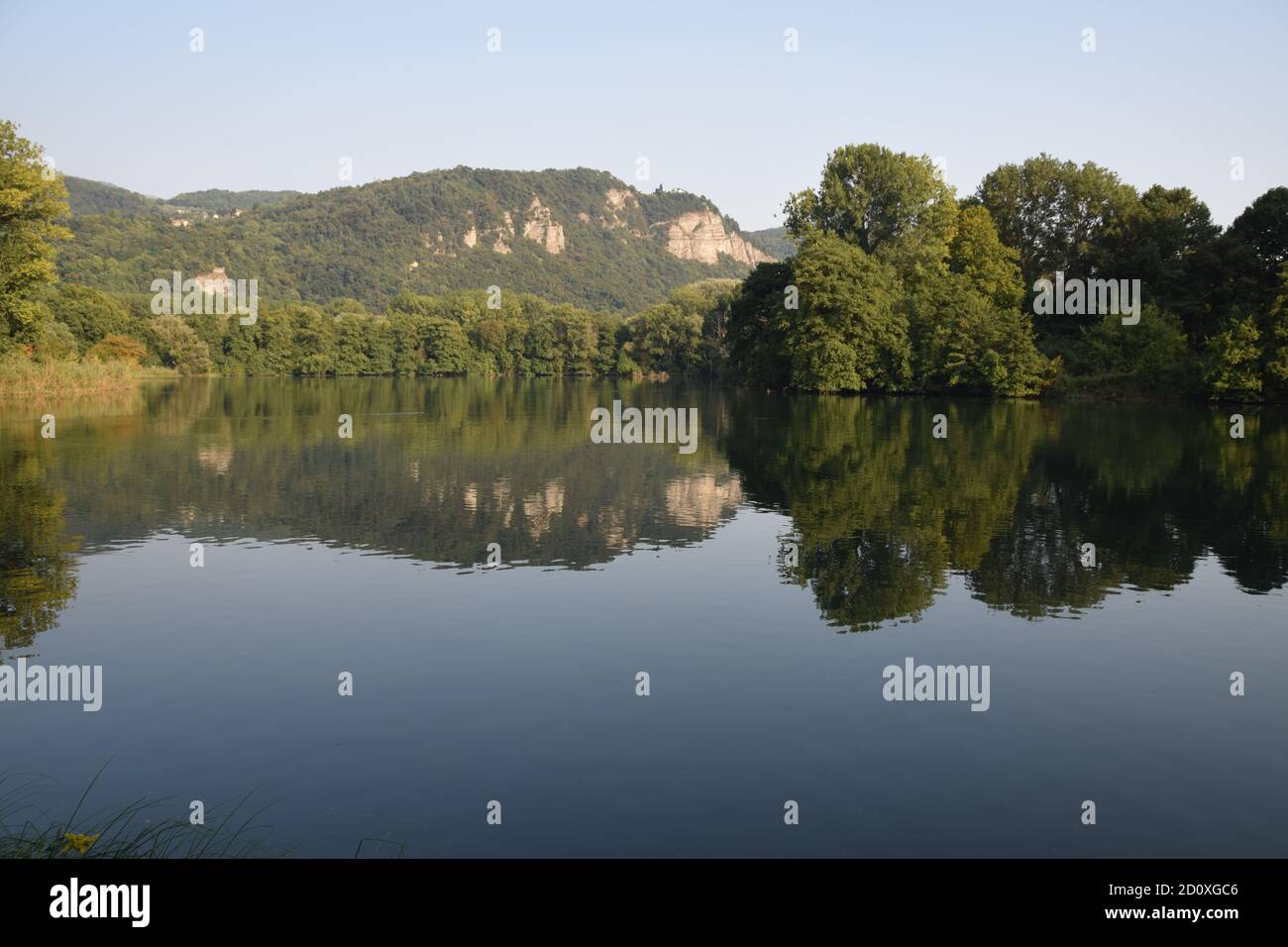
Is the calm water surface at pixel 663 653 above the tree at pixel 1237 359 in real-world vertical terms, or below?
below

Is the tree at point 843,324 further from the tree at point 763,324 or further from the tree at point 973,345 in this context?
the tree at point 763,324

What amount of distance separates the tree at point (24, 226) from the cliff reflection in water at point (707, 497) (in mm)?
9933

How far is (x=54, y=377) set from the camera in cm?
7706

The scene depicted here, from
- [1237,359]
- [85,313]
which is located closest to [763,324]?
[1237,359]

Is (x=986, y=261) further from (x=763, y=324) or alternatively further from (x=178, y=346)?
(x=178, y=346)

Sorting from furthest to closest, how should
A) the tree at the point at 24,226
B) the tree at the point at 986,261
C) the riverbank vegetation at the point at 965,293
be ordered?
the tree at the point at 986,261 → the riverbank vegetation at the point at 965,293 → the tree at the point at 24,226

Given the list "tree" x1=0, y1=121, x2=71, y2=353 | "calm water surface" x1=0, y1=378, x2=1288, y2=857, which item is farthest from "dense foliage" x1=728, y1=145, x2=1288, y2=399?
"tree" x1=0, y1=121, x2=71, y2=353

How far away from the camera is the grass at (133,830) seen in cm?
938

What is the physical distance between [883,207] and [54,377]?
79538mm

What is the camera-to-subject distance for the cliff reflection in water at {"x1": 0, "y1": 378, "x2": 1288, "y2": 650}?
75.0ft

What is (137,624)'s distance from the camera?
1842cm

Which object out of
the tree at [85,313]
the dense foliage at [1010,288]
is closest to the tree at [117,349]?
the tree at [85,313]
